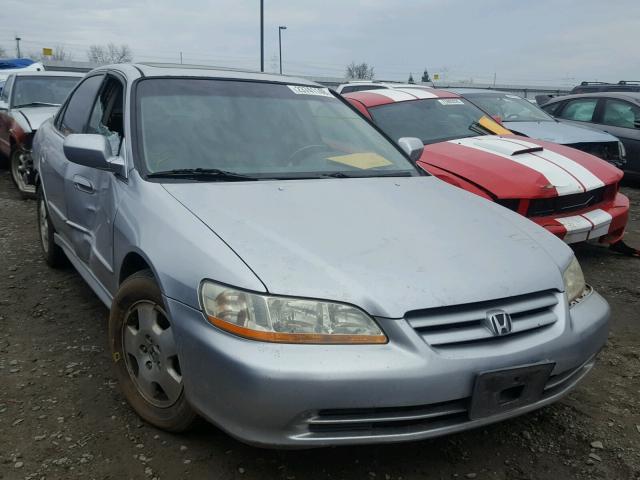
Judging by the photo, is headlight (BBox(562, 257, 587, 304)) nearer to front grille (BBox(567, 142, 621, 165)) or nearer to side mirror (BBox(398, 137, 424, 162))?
side mirror (BBox(398, 137, 424, 162))

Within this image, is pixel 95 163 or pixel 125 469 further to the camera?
pixel 95 163

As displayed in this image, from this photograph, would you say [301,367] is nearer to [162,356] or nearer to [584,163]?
[162,356]

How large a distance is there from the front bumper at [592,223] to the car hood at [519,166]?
0.19 meters

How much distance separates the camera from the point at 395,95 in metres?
5.93

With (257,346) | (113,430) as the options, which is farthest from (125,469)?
(257,346)

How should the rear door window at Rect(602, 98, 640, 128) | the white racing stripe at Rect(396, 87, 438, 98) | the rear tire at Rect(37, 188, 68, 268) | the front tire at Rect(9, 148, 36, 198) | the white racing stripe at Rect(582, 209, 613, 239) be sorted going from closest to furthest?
the rear tire at Rect(37, 188, 68, 268)
the white racing stripe at Rect(582, 209, 613, 239)
the white racing stripe at Rect(396, 87, 438, 98)
the front tire at Rect(9, 148, 36, 198)
the rear door window at Rect(602, 98, 640, 128)

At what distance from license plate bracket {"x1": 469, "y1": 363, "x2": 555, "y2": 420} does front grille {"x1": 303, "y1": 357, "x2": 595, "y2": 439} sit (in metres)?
0.05

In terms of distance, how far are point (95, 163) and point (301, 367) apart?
1580mm

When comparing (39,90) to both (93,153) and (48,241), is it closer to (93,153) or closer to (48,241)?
(48,241)

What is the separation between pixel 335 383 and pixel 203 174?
1273 mm

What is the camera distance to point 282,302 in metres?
1.86

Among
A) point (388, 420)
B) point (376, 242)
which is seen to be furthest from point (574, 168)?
point (388, 420)

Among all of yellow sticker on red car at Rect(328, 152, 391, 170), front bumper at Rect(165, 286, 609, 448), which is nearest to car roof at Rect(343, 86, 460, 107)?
yellow sticker on red car at Rect(328, 152, 391, 170)

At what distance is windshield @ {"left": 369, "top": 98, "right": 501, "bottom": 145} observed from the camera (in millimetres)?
5395
